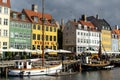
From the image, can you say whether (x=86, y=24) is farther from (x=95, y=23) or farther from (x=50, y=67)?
(x=50, y=67)

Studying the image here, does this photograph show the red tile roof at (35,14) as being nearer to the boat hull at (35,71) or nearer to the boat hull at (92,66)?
the boat hull at (92,66)

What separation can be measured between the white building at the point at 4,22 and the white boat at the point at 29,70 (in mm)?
21380

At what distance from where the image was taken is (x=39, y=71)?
6041 centimetres

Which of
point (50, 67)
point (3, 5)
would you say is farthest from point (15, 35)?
point (50, 67)

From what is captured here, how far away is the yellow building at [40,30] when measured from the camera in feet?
302

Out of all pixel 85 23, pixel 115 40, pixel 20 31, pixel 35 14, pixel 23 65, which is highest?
pixel 35 14

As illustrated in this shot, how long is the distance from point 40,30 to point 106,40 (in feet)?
133

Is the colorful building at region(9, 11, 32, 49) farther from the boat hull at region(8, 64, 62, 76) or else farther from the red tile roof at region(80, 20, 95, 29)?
the red tile roof at region(80, 20, 95, 29)

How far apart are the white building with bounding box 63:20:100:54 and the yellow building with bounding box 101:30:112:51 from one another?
10.9m

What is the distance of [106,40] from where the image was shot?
127 meters

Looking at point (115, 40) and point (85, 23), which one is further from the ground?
point (85, 23)

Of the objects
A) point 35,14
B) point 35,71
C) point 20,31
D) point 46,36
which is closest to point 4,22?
point 20,31

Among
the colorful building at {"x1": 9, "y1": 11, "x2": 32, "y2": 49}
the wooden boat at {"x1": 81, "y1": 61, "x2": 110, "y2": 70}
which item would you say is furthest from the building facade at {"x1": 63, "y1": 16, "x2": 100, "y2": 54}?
the wooden boat at {"x1": 81, "y1": 61, "x2": 110, "y2": 70}

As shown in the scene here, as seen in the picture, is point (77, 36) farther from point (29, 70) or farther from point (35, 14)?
point (29, 70)
